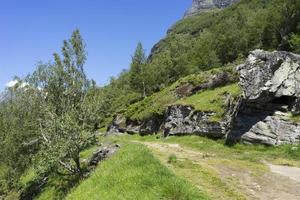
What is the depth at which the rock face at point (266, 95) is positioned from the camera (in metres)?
33.3

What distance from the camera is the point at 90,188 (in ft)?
67.2

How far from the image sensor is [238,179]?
800 inches

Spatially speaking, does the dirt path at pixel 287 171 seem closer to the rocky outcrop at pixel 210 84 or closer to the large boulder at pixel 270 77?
the large boulder at pixel 270 77

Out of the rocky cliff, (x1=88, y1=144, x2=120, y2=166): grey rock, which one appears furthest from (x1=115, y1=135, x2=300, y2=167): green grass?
(x1=88, y1=144, x2=120, y2=166): grey rock

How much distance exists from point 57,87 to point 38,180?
13.4 m

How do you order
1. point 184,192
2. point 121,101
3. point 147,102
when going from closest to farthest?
point 184,192 < point 147,102 < point 121,101

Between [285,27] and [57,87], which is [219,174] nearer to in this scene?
[57,87]

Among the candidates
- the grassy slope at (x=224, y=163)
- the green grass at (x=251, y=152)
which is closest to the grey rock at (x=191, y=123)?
the green grass at (x=251, y=152)

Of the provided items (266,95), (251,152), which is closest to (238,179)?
(251,152)

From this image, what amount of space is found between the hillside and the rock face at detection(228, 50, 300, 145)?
0.28ft

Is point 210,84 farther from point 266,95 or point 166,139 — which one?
point 266,95

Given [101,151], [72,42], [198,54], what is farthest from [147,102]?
[198,54]

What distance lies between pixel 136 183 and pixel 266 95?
19.4m

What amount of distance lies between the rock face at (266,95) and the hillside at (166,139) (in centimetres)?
9
